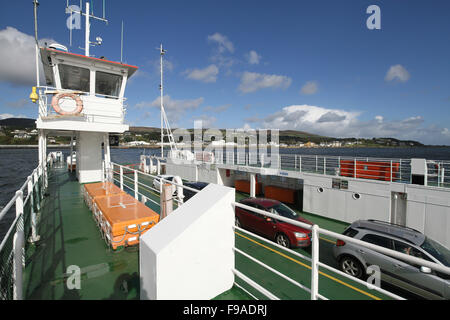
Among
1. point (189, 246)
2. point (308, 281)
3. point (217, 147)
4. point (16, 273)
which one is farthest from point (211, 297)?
point (217, 147)

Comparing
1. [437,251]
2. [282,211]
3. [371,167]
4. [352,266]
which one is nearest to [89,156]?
[282,211]

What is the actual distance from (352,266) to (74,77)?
44.8 feet

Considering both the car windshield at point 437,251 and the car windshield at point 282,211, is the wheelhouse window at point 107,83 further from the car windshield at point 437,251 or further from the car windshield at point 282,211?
the car windshield at point 437,251

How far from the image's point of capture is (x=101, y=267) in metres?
4.39

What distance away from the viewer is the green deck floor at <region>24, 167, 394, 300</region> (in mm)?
3723

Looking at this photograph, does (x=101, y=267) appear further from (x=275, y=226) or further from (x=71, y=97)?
(x=71, y=97)

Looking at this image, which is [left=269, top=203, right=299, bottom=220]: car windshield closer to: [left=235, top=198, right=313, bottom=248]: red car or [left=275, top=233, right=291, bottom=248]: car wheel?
[left=235, top=198, right=313, bottom=248]: red car

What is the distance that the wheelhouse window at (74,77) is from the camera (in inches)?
427

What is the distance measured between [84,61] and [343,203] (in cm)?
1352

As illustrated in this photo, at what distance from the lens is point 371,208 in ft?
32.6

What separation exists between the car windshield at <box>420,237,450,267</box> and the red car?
110 inches

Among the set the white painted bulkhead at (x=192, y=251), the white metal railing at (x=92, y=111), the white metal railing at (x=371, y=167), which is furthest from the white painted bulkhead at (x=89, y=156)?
the white painted bulkhead at (x=192, y=251)

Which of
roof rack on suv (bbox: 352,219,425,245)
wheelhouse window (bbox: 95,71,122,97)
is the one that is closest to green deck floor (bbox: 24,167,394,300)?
roof rack on suv (bbox: 352,219,425,245)
